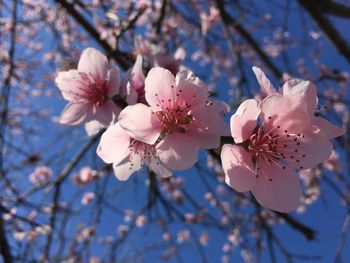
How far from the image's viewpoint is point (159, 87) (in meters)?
0.98

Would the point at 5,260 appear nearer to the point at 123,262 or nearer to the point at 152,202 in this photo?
the point at 152,202

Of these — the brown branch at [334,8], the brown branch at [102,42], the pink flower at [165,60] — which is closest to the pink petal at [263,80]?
the pink flower at [165,60]

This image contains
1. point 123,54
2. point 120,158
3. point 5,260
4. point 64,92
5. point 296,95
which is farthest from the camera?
point 5,260

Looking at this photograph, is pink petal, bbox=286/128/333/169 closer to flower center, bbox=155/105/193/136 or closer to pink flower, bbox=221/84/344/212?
pink flower, bbox=221/84/344/212

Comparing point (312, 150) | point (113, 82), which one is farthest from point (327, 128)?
point (113, 82)

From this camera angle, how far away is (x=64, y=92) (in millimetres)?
1396

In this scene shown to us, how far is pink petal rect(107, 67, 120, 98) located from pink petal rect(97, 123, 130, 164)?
28 centimetres

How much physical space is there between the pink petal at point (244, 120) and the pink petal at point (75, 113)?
67 centimetres

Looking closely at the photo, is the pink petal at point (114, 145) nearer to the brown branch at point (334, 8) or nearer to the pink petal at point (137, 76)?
the pink petal at point (137, 76)

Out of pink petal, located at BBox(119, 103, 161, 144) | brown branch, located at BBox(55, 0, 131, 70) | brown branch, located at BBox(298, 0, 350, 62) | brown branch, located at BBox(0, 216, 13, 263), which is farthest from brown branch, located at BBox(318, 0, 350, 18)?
brown branch, located at BBox(0, 216, 13, 263)

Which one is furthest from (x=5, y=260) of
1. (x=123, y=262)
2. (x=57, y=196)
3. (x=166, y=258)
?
(x=166, y=258)

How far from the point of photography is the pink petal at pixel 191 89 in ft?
3.10

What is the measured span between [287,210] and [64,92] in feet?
3.02

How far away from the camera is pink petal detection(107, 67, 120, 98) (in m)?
1.29
